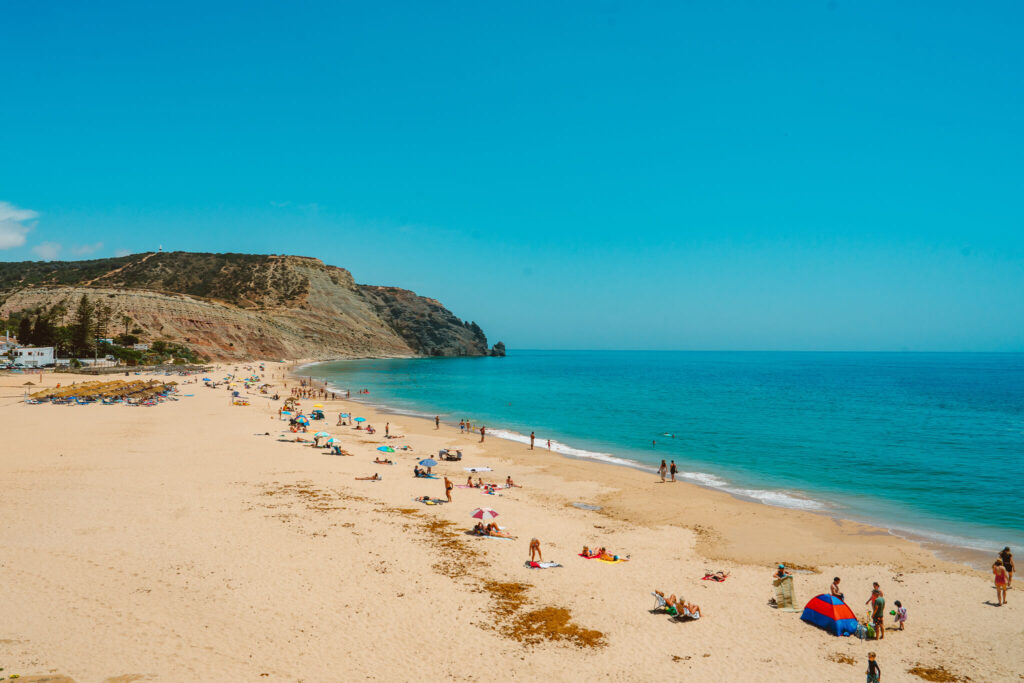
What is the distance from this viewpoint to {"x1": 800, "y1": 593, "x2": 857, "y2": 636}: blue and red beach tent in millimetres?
11633

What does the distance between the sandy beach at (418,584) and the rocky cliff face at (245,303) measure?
90653 mm

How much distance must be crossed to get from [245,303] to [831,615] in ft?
449

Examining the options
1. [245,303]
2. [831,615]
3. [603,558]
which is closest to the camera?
[831,615]

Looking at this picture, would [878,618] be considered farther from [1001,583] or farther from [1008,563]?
[1008,563]

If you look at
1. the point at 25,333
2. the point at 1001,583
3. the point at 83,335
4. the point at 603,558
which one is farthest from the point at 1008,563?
the point at 25,333

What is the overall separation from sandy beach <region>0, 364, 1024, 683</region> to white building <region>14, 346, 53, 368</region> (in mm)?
55892

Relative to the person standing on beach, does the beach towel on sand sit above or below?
below

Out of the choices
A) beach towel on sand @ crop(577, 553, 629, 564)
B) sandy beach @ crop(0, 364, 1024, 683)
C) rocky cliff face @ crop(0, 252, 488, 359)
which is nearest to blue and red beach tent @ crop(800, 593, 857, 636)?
sandy beach @ crop(0, 364, 1024, 683)

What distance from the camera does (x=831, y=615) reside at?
11781 millimetres

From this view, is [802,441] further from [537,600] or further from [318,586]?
[318,586]

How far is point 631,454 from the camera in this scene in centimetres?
3294

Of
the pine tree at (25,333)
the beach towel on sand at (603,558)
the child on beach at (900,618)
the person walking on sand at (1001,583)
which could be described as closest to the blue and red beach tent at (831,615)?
the child on beach at (900,618)

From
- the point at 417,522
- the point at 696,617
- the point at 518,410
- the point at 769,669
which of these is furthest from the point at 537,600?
the point at 518,410

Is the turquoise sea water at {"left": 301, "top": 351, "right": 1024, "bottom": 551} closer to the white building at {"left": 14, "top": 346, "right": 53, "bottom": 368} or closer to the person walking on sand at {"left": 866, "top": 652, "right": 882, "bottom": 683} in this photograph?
the person walking on sand at {"left": 866, "top": 652, "right": 882, "bottom": 683}
